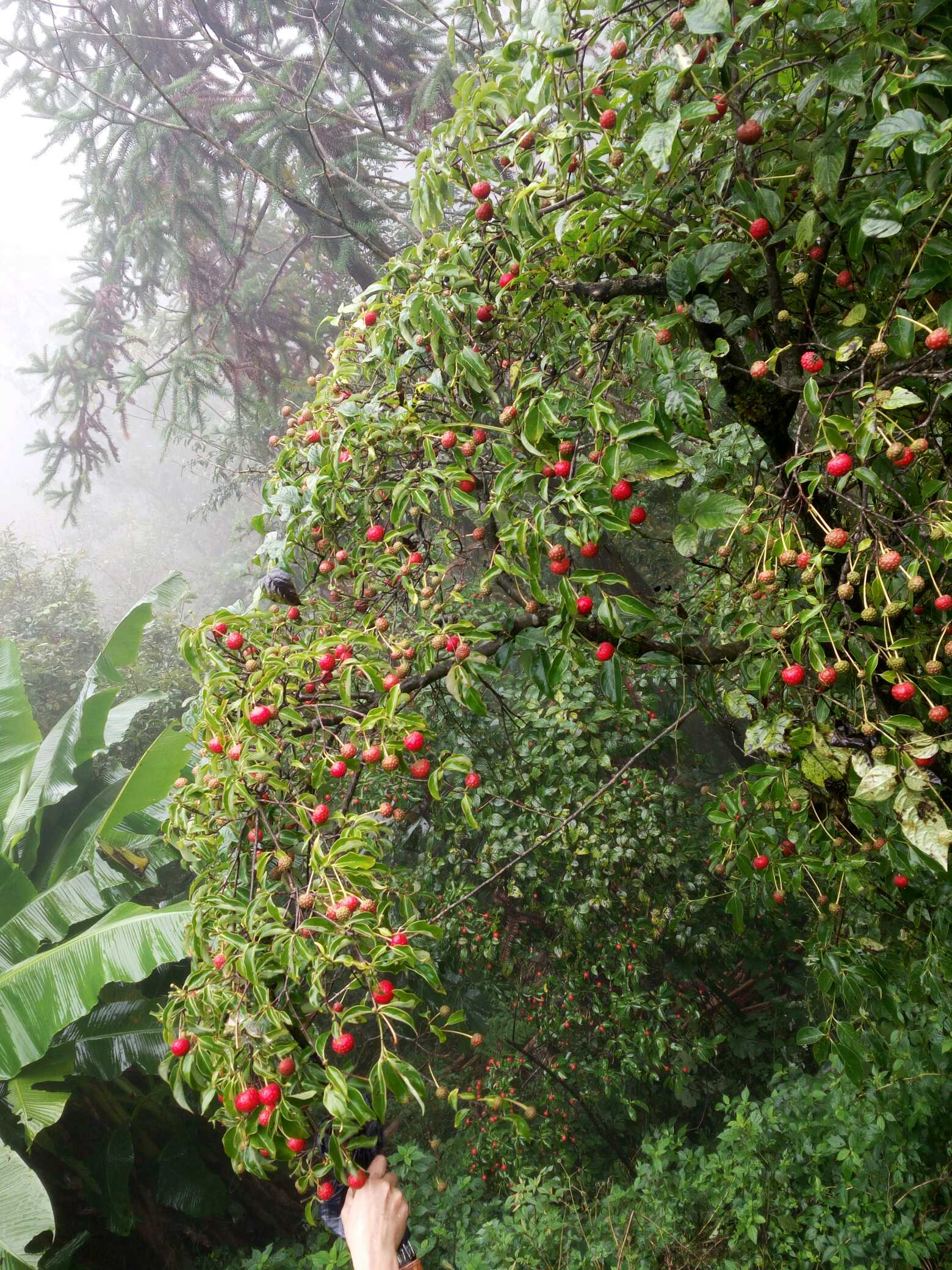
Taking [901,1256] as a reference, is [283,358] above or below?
above

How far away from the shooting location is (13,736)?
11.8 feet

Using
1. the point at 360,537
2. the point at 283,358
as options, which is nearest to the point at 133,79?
the point at 283,358

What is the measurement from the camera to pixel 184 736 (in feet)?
10.2

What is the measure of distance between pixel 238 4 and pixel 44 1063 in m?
6.87

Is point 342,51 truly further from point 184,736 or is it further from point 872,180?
point 872,180

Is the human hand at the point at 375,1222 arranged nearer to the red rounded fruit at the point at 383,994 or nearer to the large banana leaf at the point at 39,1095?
the red rounded fruit at the point at 383,994

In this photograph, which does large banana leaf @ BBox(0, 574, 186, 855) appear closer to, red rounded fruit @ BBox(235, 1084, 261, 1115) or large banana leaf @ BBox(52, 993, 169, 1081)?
large banana leaf @ BBox(52, 993, 169, 1081)

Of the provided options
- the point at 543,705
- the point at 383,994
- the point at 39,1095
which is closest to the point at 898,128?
the point at 383,994

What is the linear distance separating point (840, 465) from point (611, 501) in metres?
0.34

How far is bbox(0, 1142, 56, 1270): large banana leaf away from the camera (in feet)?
7.77

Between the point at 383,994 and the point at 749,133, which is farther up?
the point at 749,133

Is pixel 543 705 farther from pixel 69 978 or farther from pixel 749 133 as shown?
pixel 749 133

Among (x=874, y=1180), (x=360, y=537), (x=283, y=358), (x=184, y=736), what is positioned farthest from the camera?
(x=283, y=358)

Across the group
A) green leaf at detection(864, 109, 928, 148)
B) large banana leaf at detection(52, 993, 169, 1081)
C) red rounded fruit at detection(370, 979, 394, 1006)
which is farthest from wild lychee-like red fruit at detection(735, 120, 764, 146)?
large banana leaf at detection(52, 993, 169, 1081)
